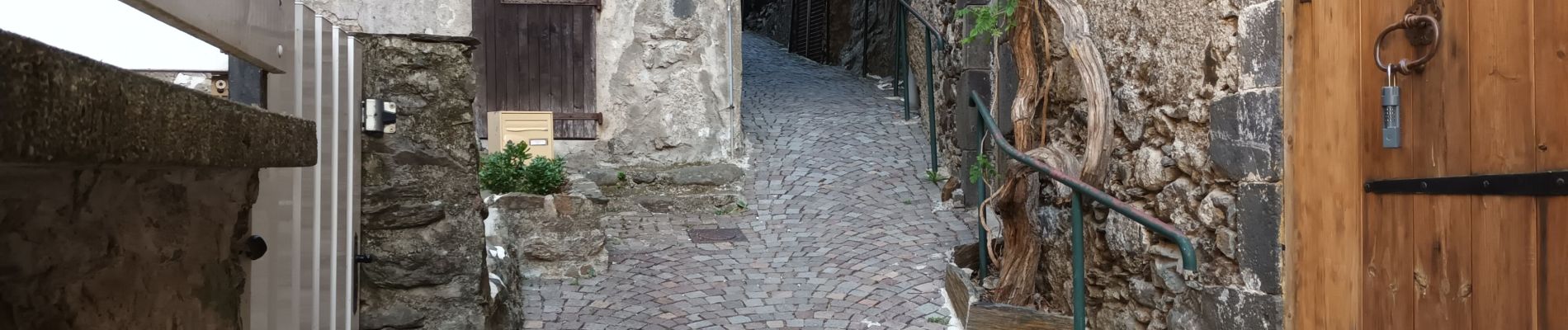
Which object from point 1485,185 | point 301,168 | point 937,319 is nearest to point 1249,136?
point 1485,185

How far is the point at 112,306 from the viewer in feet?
3.56

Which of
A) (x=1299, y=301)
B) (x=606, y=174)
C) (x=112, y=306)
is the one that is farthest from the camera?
(x=606, y=174)

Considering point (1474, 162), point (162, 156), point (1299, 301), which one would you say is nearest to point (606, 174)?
point (1299, 301)

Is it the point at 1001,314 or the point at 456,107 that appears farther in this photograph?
the point at 1001,314

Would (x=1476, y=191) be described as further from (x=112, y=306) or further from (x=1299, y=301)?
(x=112, y=306)

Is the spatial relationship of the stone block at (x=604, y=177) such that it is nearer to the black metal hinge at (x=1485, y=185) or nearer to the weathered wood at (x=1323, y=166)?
the weathered wood at (x=1323, y=166)

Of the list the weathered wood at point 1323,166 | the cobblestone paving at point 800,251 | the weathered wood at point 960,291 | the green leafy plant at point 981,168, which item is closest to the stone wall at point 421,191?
the cobblestone paving at point 800,251

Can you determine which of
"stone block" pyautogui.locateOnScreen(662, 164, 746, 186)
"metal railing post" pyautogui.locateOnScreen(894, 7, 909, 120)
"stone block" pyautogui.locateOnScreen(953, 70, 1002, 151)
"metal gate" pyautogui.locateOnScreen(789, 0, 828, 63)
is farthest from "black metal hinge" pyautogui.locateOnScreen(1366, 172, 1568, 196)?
"metal gate" pyautogui.locateOnScreen(789, 0, 828, 63)

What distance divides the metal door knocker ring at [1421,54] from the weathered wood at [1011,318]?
1.92 metres

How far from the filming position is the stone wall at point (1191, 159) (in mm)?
2764

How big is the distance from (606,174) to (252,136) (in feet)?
22.4

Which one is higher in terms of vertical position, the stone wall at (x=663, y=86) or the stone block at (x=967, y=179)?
the stone wall at (x=663, y=86)

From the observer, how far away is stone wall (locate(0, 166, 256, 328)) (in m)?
0.90

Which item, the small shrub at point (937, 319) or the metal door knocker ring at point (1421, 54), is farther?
the small shrub at point (937, 319)
